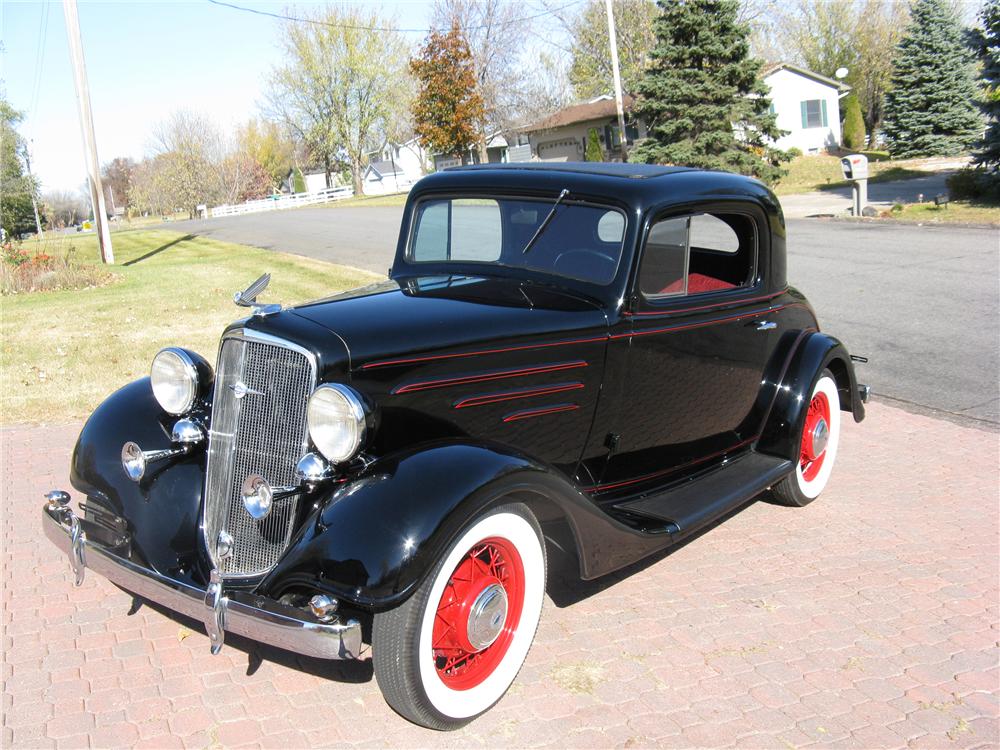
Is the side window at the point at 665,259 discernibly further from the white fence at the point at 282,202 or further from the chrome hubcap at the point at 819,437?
the white fence at the point at 282,202

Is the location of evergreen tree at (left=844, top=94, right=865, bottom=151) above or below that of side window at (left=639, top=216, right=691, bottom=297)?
above

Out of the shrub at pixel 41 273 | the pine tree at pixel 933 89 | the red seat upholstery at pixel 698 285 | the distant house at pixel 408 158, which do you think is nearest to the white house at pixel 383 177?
the distant house at pixel 408 158

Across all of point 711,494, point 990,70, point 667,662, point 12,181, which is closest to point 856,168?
point 990,70

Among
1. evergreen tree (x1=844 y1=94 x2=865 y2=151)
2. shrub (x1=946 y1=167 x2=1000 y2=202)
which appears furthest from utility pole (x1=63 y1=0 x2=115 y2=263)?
evergreen tree (x1=844 y1=94 x2=865 y2=151)

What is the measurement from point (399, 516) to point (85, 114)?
1576cm

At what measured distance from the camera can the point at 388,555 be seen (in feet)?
8.30

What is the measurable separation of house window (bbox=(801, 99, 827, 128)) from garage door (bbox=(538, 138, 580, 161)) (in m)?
11.7

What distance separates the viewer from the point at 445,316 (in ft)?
10.8

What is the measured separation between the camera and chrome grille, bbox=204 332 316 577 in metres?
2.98

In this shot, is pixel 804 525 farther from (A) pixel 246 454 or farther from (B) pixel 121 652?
(B) pixel 121 652

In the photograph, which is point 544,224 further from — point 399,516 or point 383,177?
point 383,177

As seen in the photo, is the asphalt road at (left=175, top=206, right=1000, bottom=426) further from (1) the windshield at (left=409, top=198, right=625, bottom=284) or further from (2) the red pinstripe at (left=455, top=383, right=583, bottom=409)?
(2) the red pinstripe at (left=455, top=383, right=583, bottom=409)

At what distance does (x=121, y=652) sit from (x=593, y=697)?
191 centimetres

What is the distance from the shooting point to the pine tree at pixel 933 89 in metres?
28.8
